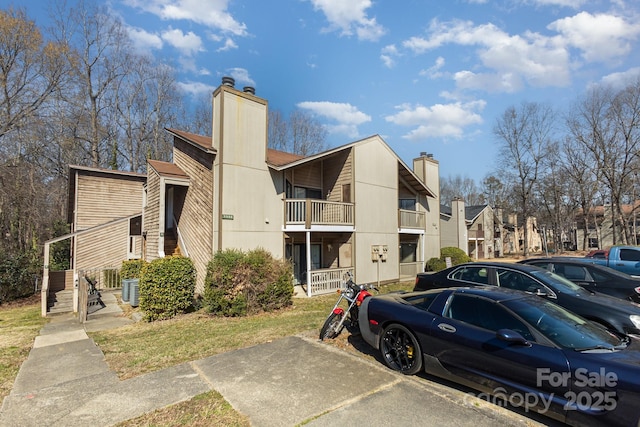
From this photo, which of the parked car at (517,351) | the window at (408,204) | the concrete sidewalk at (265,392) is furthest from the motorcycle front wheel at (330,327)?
the window at (408,204)

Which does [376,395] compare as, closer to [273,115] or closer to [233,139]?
[233,139]

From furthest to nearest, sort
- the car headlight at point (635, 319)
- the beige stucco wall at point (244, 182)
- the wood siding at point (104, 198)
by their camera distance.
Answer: the wood siding at point (104, 198) → the beige stucco wall at point (244, 182) → the car headlight at point (635, 319)

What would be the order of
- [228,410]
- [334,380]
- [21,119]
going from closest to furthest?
[228,410] < [334,380] < [21,119]

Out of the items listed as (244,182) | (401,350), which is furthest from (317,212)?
(401,350)

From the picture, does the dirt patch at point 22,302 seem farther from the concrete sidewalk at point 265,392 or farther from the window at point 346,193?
the window at point 346,193

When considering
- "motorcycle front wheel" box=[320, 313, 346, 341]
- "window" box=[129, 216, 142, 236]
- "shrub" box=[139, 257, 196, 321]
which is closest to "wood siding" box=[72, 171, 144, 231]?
"window" box=[129, 216, 142, 236]

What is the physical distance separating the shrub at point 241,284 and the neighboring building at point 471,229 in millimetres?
25236

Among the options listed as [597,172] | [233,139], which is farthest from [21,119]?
[597,172]

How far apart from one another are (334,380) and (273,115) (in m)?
34.5

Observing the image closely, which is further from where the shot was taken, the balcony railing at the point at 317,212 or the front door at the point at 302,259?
the front door at the point at 302,259

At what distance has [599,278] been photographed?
7629 millimetres

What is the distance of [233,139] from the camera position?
12.3m

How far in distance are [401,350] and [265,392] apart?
1.94 m

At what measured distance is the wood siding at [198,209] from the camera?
12420mm
